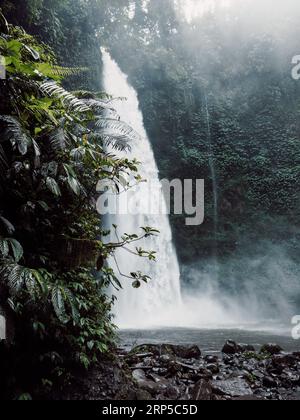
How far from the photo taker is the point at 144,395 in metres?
2.79

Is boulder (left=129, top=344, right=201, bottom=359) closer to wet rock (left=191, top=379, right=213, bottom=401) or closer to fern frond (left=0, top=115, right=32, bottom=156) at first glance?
wet rock (left=191, top=379, right=213, bottom=401)

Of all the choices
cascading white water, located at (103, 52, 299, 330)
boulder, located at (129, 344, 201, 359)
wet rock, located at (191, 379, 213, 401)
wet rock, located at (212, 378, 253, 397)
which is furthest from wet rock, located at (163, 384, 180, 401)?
cascading white water, located at (103, 52, 299, 330)

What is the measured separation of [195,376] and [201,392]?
735 mm

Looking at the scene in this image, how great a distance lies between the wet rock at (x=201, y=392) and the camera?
298 centimetres

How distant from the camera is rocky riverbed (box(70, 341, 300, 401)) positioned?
8.90 ft

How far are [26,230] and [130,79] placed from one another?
54.8ft

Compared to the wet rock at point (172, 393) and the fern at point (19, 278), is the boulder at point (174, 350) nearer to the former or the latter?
the wet rock at point (172, 393)

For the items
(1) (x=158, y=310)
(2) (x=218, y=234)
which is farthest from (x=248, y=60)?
(1) (x=158, y=310)

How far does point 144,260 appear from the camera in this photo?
41.5 ft

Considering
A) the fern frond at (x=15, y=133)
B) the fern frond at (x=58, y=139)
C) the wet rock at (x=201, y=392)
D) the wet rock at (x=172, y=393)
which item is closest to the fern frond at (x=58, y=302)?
the fern frond at (x=15, y=133)

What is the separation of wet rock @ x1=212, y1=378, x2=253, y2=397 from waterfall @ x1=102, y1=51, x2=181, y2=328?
19.5ft

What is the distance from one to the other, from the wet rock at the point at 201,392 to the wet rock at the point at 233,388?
42 centimetres

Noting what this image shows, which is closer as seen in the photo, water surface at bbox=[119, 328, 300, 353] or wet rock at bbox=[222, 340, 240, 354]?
wet rock at bbox=[222, 340, 240, 354]

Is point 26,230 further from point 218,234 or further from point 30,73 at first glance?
point 218,234
